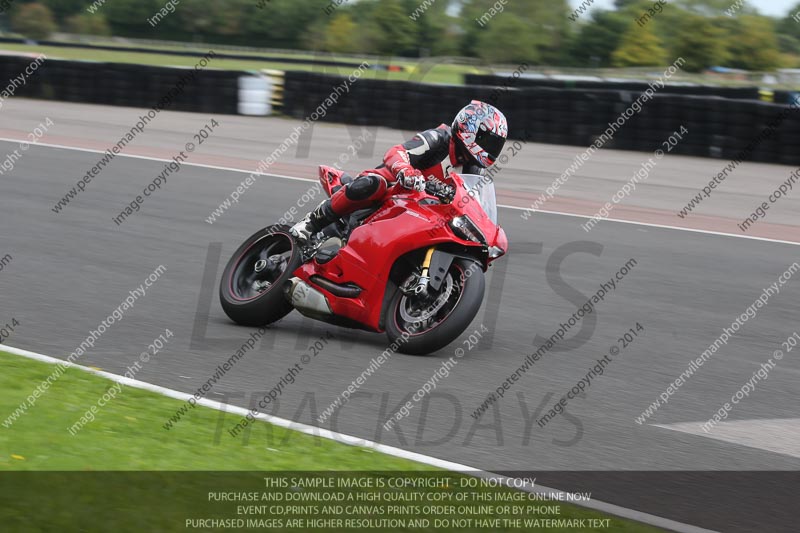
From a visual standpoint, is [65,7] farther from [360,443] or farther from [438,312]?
[360,443]

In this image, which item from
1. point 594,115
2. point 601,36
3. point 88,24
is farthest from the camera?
point 88,24

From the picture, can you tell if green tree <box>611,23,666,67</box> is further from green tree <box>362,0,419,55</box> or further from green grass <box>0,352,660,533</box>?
green grass <box>0,352,660,533</box>

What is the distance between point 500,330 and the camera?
27.7 feet

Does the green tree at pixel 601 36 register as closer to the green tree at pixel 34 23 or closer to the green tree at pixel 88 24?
the green tree at pixel 88 24

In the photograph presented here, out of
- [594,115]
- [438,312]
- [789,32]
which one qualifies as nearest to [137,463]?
[438,312]

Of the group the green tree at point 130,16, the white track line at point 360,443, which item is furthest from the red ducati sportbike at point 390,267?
the green tree at point 130,16

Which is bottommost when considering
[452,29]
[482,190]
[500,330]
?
[452,29]

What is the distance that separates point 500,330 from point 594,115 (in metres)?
13.4

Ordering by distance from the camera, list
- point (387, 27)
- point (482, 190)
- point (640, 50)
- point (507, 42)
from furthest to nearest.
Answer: point (507, 42)
point (640, 50)
point (387, 27)
point (482, 190)

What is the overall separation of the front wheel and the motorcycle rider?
626mm

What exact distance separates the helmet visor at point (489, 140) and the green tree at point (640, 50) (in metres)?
66.4

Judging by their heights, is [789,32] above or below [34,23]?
below

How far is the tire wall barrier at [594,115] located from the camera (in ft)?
63.4
